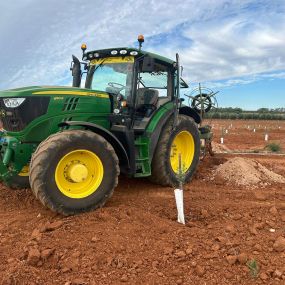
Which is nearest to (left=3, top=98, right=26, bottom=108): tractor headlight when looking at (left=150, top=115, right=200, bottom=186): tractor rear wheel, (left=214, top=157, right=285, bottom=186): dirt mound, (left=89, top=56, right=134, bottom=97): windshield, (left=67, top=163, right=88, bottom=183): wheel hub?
(left=67, top=163, right=88, bottom=183): wheel hub

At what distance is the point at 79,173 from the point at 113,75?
2190 mm

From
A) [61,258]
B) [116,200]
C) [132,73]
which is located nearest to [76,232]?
[61,258]

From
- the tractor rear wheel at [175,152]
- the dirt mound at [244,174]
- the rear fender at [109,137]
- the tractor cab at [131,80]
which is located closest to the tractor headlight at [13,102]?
the rear fender at [109,137]

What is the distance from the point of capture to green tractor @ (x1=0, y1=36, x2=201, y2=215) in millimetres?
5508

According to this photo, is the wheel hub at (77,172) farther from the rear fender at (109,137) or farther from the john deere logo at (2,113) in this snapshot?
the john deere logo at (2,113)

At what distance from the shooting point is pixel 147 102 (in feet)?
24.1

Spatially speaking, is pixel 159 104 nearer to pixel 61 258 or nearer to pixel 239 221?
pixel 239 221

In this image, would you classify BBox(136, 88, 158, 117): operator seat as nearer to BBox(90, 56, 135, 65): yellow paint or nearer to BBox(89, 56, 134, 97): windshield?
BBox(89, 56, 134, 97): windshield

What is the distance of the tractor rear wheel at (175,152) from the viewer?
7.43 meters

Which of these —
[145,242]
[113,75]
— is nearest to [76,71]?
[113,75]

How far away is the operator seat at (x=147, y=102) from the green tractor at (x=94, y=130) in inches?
0.7

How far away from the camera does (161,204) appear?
255 inches

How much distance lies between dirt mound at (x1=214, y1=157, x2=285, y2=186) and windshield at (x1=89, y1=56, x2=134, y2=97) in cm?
321

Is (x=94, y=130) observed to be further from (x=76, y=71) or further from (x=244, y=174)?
(x=244, y=174)
